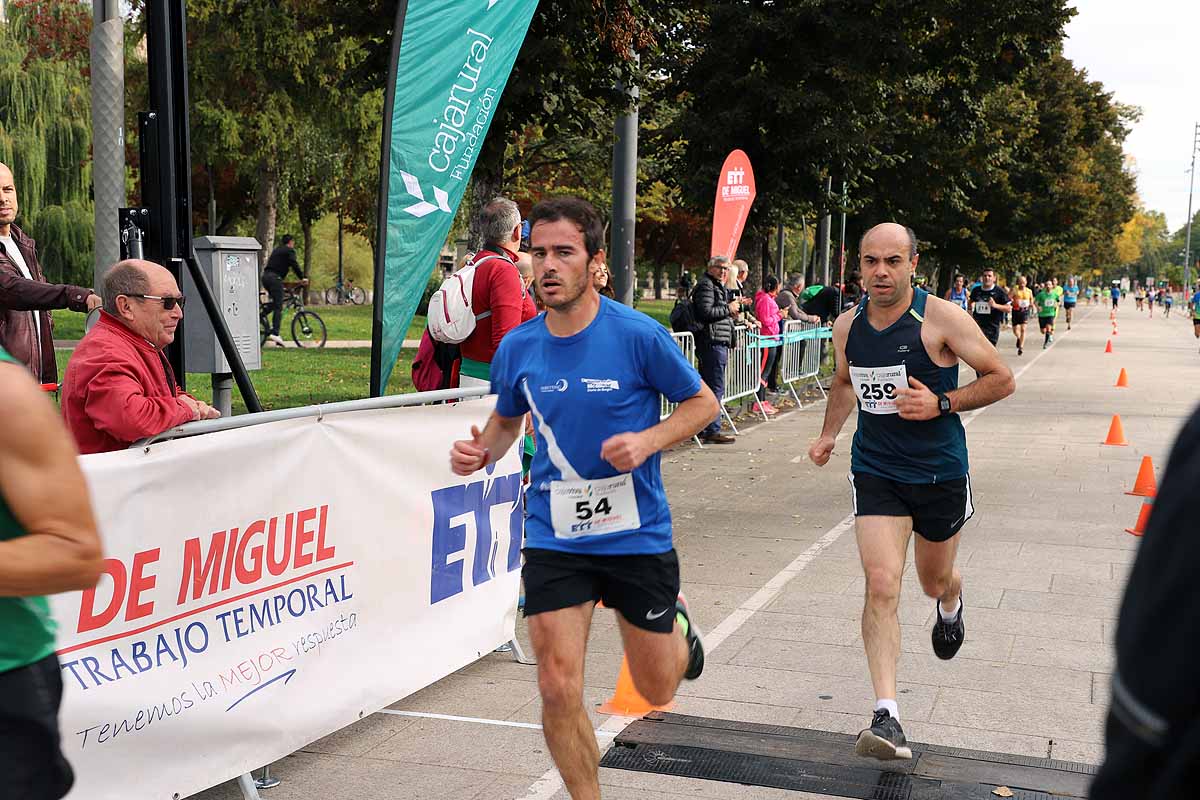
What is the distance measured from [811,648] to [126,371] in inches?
139

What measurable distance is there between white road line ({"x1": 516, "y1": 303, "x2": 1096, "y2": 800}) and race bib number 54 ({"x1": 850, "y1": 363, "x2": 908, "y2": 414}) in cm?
162

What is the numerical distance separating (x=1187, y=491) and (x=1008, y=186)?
44652 millimetres

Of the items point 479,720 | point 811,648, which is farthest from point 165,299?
point 811,648

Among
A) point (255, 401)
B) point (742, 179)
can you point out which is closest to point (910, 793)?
point (255, 401)

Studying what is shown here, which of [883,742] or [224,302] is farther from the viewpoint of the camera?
[224,302]

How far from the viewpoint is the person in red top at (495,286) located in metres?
6.95

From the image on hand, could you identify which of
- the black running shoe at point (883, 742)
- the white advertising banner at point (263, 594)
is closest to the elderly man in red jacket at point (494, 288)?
the white advertising banner at point (263, 594)

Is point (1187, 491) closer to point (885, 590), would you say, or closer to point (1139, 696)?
point (1139, 696)

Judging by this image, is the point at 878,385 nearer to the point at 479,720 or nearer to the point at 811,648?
the point at 811,648

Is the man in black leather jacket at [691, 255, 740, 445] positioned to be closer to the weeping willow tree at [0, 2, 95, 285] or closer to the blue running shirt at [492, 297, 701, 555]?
the blue running shirt at [492, 297, 701, 555]

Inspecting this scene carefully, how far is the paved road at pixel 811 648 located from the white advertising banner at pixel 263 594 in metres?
0.27

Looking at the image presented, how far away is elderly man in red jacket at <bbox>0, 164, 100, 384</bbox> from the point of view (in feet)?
20.6

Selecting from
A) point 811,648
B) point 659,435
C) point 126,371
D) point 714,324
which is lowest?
point 811,648

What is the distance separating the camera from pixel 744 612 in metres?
7.20
